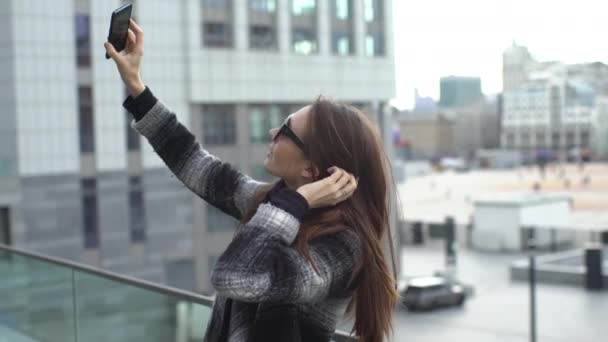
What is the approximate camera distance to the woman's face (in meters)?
2.08

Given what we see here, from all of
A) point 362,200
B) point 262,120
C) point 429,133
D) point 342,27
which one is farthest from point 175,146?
point 429,133

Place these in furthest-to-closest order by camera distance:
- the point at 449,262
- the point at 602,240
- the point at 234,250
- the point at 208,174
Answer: the point at 602,240
the point at 449,262
the point at 208,174
the point at 234,250

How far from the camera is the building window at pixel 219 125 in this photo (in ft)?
95.0

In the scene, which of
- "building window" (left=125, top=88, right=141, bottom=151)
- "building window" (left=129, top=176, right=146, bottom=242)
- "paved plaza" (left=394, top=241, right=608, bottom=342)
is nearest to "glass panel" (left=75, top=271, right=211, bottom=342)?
"paved plaza" (left=394, top=241, right=608, bottom=342)

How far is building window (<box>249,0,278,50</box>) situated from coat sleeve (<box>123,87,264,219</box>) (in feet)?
88.8

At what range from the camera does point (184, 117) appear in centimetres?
2853

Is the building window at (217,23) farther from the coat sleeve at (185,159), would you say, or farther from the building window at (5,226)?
the coat sleeve at (185,159)

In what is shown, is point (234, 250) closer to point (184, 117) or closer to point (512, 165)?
point (184, 117)

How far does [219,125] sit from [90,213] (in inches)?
234

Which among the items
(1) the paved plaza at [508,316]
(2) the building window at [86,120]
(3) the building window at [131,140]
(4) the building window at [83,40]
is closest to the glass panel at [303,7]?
(3) the building window at [131,140]

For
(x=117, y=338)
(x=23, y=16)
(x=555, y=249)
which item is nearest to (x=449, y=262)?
(x=555, y=249)

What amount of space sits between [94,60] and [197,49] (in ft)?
13.1

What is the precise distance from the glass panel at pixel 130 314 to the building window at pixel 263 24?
25.1m

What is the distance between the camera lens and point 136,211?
26.7 metres
